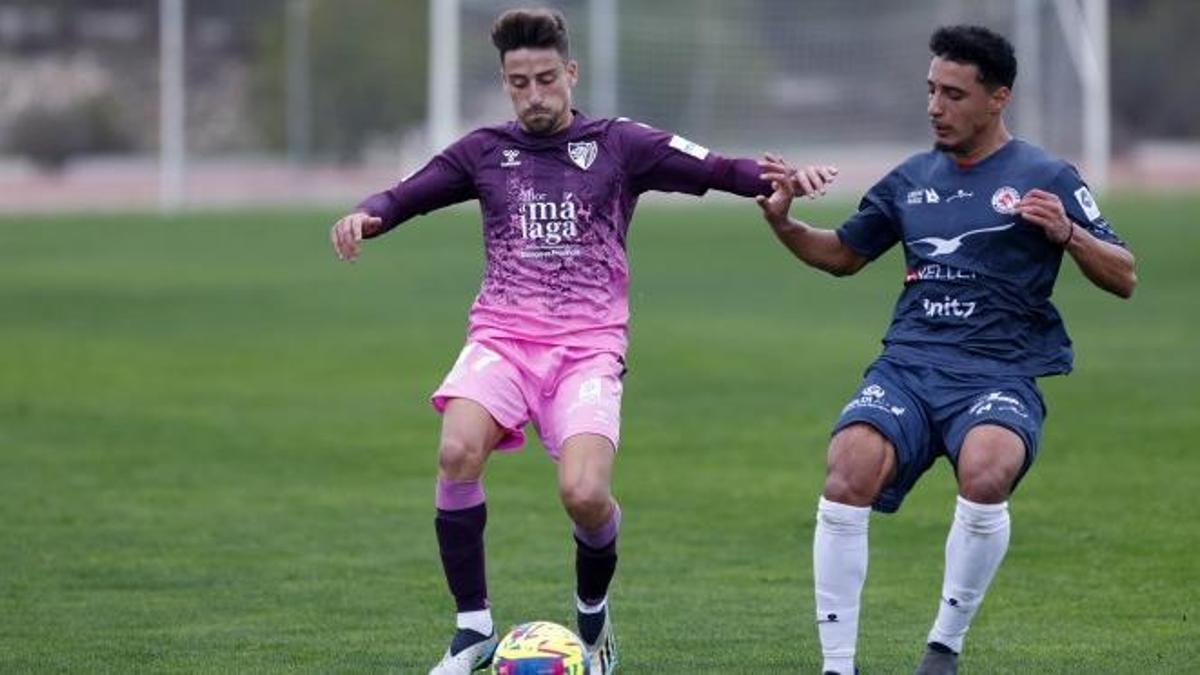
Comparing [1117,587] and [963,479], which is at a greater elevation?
[963,479]

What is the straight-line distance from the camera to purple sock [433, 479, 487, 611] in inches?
339

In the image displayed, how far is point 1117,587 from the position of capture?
10.5 metres

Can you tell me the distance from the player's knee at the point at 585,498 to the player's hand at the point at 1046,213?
171 cm

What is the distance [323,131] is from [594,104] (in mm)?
16358

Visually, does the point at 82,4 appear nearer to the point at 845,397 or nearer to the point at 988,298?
the point at 845,397

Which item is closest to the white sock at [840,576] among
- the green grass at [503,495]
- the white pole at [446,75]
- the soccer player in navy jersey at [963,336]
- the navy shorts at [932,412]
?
the soccer player in navy jersey at [963,336]

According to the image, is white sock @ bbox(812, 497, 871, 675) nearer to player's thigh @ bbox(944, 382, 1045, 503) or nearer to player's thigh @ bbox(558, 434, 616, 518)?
player's thigh @ bbox(944, 382, 1045, 503)

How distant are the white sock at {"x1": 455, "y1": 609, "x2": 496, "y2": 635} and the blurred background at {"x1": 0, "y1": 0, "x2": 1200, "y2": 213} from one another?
27.8 m

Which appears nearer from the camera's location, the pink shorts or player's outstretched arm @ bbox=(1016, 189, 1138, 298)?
player's outstretched arm @ bbox=(1016, 189, 1138, 298)

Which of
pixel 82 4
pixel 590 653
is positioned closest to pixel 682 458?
pixel 590 653

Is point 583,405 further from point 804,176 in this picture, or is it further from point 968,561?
point 968,561

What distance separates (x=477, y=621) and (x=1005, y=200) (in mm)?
2324

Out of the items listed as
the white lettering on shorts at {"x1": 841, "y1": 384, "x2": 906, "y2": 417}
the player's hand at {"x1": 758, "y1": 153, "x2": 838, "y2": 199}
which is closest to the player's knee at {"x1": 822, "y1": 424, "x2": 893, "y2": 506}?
the white lettering on shorts at {"x1": 841, "y1": 384, "x2": 906, "y2": 417}

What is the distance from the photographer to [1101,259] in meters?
8.27
